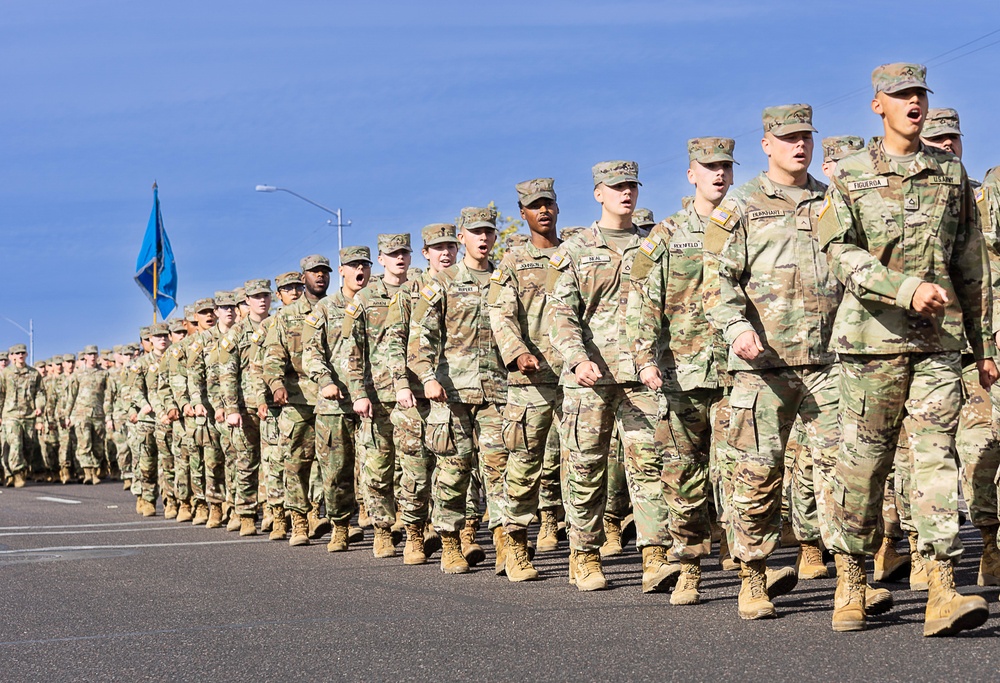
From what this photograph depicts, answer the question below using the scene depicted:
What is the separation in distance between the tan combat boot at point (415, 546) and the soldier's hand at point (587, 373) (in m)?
3.26

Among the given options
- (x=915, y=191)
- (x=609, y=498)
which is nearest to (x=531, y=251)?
(x=609, y=498)

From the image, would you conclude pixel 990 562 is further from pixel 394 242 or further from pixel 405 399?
pixel 394 242

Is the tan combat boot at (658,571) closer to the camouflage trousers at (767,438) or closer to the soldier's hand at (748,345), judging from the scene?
the camouflage trousers at (767,438)

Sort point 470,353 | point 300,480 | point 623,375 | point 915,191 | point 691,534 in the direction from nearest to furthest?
point 915,191
point 691,534
point 623,375
point 470,353
point 300,480

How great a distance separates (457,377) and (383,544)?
213cm

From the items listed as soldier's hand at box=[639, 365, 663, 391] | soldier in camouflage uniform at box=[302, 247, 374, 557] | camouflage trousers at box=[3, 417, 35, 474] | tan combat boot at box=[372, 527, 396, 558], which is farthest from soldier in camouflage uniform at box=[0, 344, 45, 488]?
soldier's hand at box=[639, 365, 663, 391]

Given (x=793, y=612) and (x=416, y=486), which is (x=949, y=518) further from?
(x=416, y=486)

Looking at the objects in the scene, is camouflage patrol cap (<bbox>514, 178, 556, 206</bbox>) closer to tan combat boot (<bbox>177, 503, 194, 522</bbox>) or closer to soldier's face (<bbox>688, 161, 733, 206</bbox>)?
soldier's face (<bbox>688, 161, 733, 206</bbox>)

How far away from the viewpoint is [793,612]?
7785mm

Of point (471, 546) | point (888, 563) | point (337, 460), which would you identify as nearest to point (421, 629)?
point (888, 563)

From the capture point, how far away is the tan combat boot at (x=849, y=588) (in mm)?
7043

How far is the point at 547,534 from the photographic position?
12281 mm

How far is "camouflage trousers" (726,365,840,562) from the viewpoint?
7.61m

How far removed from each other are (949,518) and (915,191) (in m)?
1.51
